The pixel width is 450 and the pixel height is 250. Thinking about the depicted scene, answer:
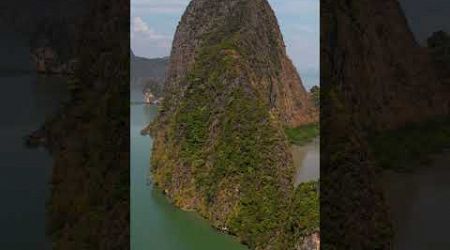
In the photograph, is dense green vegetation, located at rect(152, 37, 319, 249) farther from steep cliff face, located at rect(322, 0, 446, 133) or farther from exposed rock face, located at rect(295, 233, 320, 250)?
steep cliff face, located at rect(322, 0, 446, 133)

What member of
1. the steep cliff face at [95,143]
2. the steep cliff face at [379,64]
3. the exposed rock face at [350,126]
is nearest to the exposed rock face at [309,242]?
the exposed rock face at [350,126]

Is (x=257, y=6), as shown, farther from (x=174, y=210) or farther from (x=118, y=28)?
(x=118, y=28)

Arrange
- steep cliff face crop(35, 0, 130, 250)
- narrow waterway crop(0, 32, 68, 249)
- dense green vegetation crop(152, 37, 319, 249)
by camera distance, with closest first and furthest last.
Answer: steep cliff face crop(35, 0, 130, 250) < narrow waterway crop(0, 32, 68, 249) < dense green vegetation crop(152, 37, 319, 249)

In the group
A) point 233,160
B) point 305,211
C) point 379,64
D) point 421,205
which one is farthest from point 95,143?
point 233,160

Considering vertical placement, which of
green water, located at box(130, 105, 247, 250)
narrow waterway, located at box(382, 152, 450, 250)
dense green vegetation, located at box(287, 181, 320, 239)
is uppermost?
narrow waterway, located at box(382, 152, 450, 250)

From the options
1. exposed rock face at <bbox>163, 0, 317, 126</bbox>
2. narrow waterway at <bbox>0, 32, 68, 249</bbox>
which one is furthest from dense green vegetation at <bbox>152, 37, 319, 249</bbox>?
narrow waterway at <bbox>0, 32, 68, 249</bbox>

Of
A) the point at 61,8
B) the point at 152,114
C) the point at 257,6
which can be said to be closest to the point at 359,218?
the point at 61,8

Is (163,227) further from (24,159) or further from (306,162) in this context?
(24,159)

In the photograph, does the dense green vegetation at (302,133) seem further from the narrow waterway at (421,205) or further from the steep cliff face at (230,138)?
the narrow waterway at (421,205)
